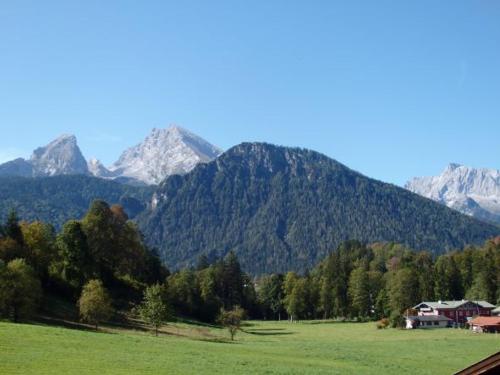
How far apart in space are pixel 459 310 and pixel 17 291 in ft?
333

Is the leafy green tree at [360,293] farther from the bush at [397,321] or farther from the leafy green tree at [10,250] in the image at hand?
the leafy green tree at [10,250]

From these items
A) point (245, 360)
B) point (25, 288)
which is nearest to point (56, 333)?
point (25, 288)

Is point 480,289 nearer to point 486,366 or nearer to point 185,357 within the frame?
point 185,357

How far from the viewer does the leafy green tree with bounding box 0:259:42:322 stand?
6406 centimetres

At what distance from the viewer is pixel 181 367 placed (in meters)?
42.9

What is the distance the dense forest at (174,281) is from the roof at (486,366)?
62155 mm

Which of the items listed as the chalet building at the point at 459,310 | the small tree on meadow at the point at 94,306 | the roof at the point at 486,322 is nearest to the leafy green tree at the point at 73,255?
the small tree on meadow at the point at 94,306

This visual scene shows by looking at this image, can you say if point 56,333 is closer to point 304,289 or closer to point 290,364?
point 290,364

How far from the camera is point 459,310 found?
132 metres

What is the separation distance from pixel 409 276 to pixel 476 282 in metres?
16.8

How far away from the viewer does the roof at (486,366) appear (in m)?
9.55

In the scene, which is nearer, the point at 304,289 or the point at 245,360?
the point at 245,360

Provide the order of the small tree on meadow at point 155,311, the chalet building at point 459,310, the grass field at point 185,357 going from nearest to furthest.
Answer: the grass field at point 185,357 < the small tree on meadow at point 155,311 < the chalet building at point 459,310

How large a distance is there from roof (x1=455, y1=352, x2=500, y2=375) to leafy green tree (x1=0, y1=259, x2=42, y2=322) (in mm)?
62035
